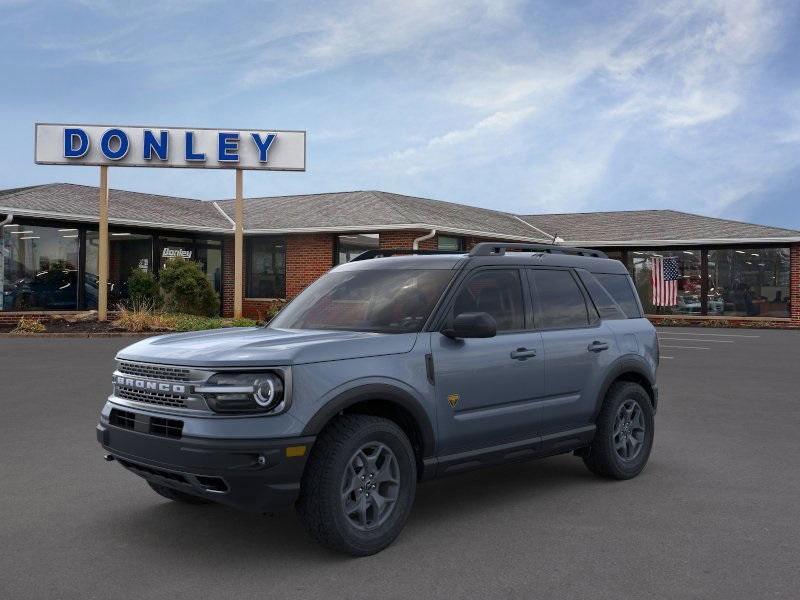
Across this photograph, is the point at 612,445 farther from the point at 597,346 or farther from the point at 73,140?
the point at 73,140

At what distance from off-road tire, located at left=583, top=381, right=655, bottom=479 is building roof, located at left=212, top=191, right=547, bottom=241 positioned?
63.4 feet

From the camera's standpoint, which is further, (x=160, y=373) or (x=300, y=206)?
(x=300, y=206)

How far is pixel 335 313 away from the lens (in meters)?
5.83

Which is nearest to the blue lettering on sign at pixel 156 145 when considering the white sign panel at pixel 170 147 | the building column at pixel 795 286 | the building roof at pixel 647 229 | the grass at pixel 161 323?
the white sign panel at pixel 170 147

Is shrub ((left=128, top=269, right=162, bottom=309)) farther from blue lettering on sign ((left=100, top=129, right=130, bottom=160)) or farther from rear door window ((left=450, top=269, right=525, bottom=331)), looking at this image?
rear door window ((left=450, top=269, right=525, bottom=331))

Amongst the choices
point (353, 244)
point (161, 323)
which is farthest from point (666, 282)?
point (161, 323)

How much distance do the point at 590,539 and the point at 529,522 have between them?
50cm

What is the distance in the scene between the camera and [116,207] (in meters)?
27.9

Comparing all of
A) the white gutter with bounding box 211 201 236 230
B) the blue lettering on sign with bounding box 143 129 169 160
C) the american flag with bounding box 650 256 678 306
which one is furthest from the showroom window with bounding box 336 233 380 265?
the american flag with bounding box 650 256 678 306

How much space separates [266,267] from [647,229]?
1561 cm

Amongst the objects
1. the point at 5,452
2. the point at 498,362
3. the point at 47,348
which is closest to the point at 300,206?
the point at 47,348

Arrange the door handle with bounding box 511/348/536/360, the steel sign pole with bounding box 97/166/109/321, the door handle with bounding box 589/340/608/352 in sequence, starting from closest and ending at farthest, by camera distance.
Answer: the door handle with bounding box 511/348/536/360
the door handle with bounding box 589/340/608/352
the steel sign pole with bounding box 97/166/109/321

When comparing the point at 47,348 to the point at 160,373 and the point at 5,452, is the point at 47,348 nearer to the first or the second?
the point at 5,452

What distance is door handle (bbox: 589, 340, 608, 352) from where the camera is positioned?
6.38m
